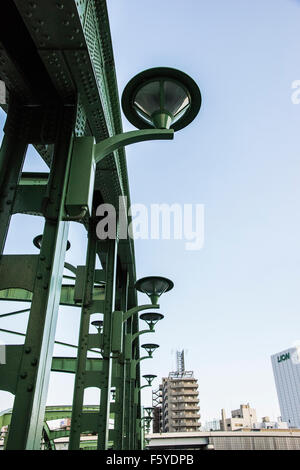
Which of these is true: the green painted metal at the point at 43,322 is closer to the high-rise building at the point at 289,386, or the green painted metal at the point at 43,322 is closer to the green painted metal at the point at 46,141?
the green painted metal at the point at 46,141

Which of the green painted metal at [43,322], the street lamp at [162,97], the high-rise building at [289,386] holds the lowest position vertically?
the green painted metal at [43,322]

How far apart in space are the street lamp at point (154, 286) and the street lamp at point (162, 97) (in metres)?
6.67

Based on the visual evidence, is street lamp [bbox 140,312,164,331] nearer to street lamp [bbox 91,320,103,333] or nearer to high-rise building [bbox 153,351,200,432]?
street lamp [bbox 91,320,103,333]

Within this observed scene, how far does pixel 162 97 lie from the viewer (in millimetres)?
3928

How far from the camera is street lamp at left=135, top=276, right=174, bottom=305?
10289 millimetres

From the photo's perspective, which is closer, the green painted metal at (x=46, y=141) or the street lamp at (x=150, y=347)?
the green painted metal at (x=46, y=141)

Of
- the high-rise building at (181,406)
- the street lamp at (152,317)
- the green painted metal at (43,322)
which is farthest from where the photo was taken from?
the high-rise building at (181,406)

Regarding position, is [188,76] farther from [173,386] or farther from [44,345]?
[173,386]

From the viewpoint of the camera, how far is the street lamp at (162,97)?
3.87m

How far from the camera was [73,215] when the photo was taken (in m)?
3.12

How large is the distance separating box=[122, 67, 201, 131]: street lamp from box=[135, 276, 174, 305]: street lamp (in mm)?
6665

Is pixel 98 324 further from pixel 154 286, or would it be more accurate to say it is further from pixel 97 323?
pixel 154 286

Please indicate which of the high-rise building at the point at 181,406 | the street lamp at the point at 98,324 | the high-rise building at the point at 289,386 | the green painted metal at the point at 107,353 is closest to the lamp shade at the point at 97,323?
the street lamp at the point at 98,324

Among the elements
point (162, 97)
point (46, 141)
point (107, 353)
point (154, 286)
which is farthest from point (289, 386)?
point (46, 141)
